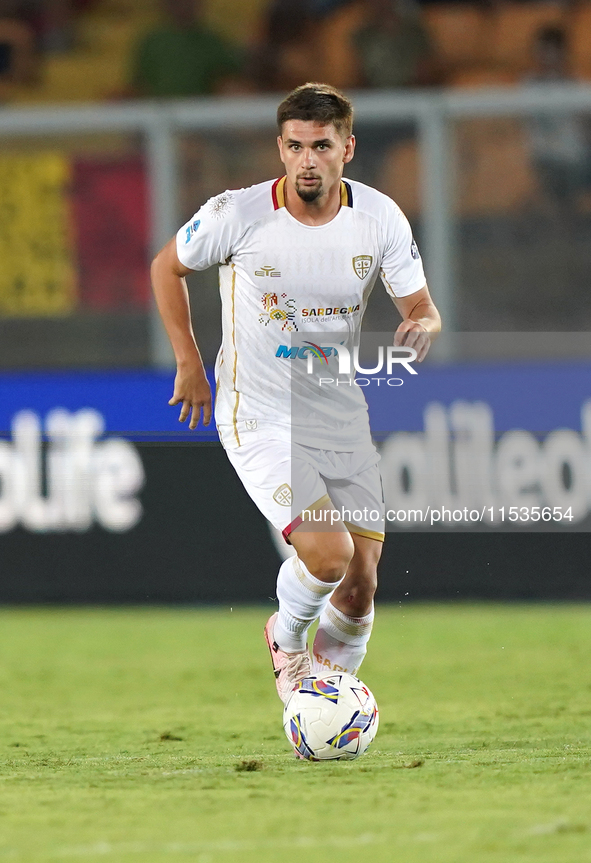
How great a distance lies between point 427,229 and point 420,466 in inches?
58.3

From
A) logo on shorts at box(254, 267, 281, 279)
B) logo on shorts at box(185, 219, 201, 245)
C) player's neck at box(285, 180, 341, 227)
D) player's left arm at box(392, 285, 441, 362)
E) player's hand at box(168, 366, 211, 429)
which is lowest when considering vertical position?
player's hand at box(168, 366, 211, 429)

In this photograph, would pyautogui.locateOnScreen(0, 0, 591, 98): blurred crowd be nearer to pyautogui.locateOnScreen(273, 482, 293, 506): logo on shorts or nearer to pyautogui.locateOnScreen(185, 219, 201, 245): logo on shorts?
pyautogui.locateOnScreen(185, 219, 201, 245): logo on shorts

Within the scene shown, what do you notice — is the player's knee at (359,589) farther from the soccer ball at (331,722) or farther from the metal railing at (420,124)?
the metal railing at (420,124)

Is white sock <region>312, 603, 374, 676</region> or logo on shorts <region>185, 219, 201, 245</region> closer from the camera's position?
logo on shorts <region>185, 219, 201, 245</region>

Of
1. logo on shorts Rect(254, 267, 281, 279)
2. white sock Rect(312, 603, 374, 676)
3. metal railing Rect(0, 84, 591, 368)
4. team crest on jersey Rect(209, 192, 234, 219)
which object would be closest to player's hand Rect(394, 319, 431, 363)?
logo on shorts Rect(254, 267, 281, 279)

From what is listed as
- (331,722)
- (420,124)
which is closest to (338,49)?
(420,124)

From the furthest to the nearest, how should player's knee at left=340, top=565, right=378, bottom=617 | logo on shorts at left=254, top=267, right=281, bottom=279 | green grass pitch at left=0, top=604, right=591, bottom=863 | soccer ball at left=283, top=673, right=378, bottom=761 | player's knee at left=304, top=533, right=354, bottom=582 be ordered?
player's knee at left=340, top=565, right=378, bottom=617 → logo on shorts at left=254, top=267, right=281, bottom=279 → player's knee at left=304, top=533, right=354, bottom=582 → soccer ball at left=283, top=673, right=378, bottom=761 → green grass pitch at left=0, top=604, right=591, bottom=863

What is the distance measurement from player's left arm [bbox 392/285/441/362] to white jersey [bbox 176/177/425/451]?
1.7 inches

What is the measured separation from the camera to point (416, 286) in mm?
5078

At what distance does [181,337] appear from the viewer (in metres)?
4.93

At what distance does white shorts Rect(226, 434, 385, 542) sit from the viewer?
15.7ft

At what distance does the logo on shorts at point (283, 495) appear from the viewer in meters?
4.79

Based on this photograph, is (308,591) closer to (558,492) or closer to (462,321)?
(558,492)

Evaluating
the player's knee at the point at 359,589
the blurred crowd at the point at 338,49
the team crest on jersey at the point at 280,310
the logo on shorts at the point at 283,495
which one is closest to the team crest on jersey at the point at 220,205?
the team crest on jersey at the point at 280,310
